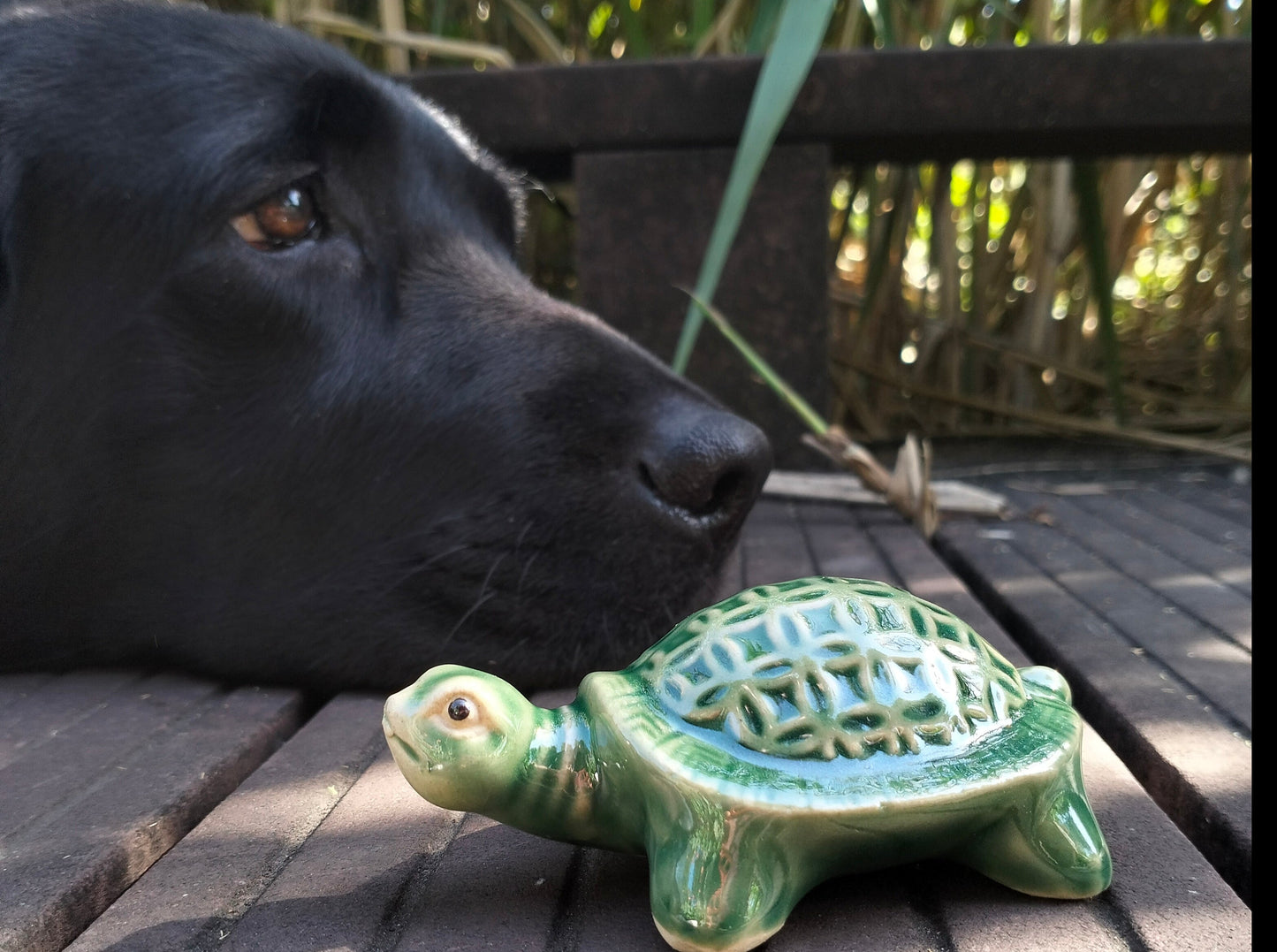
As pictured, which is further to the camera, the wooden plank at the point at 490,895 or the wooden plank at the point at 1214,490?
the wooden plank at the point at 1214,490

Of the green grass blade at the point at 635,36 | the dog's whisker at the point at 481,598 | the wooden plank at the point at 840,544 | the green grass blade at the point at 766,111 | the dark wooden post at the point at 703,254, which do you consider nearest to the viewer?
the dog's whisker at the point at 481,598

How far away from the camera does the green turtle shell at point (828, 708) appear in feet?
2.15

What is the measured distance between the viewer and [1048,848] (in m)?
0.67

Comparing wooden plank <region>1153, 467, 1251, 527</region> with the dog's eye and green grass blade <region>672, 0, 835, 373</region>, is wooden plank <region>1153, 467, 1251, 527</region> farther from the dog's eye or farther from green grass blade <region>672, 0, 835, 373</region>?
the dog's eye

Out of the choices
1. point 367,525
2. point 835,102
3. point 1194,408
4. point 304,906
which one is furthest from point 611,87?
point 1194,408

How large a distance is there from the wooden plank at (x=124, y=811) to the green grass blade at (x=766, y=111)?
0.74 m

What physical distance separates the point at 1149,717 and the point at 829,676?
1.53ft

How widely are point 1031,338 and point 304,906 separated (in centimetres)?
351

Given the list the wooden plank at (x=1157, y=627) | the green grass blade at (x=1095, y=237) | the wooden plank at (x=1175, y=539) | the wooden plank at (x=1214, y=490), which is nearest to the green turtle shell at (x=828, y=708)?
the wooden plank at (x=1157, y=627)

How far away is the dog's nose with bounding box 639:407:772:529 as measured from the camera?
3.76 ft

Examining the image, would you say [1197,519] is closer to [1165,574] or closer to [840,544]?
[1165,574]

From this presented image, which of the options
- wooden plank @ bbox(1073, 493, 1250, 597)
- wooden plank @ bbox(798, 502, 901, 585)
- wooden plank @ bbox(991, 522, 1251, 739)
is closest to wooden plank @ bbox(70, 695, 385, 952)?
wooden plank @ bbox(798, 502, 901, 585)

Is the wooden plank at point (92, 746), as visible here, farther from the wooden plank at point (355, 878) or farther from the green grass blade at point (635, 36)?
the green grass blade at point (635, 36)

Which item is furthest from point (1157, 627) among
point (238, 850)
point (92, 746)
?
point (92, 746)
